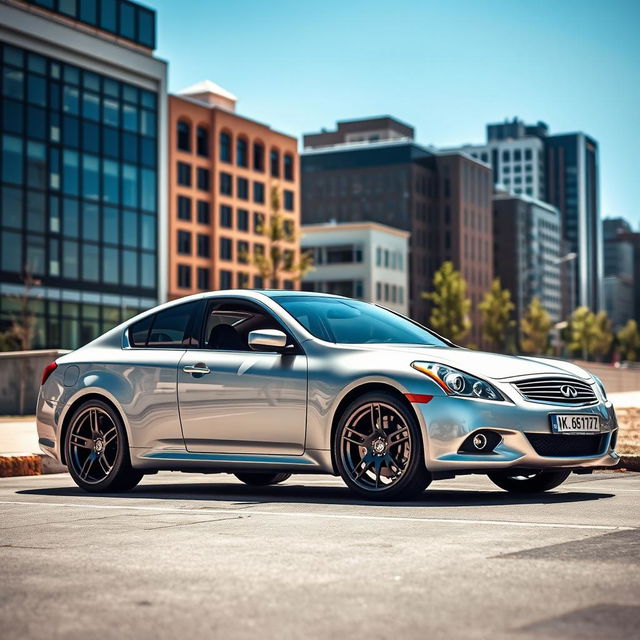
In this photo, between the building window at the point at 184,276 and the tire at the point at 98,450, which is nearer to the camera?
the tire at the point at 98,450

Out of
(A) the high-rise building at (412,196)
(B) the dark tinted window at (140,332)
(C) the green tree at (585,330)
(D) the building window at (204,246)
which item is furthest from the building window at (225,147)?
(B) the dark tinted window at (140,332)

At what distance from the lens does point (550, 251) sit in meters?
199

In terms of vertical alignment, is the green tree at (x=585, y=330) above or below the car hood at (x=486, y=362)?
above

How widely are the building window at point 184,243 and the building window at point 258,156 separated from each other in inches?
414

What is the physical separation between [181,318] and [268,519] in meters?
2.81

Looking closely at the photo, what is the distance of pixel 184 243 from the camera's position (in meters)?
85.1

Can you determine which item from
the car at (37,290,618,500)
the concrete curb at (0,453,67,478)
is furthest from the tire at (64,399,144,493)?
the concrete curb at (0,453,67,478)

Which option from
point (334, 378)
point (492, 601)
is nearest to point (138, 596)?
point (492, 601)

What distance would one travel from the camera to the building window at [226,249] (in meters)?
88.8

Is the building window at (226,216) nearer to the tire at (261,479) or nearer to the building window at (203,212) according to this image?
the building window at (203,212)

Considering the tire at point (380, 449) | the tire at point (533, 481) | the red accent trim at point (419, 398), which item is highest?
the red accent trim at point (419, 398)

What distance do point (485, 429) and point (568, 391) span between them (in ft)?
2.51

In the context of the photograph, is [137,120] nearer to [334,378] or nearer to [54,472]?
[54,472]

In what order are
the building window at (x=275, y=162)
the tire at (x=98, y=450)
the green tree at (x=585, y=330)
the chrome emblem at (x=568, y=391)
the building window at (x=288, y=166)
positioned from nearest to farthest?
the chrome emblem at (x=568, y=391), the tire at (x=98, y=450), the building window at (x=275, y=162), the building window at (x=288, y=166), the green tree at (x=585, y=330)
